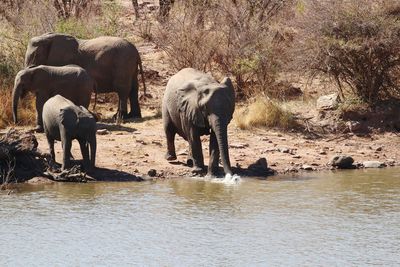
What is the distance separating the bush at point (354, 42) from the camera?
60.2 feet

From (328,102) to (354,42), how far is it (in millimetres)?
1224

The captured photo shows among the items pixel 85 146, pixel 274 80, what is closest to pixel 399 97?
pixel 274 80

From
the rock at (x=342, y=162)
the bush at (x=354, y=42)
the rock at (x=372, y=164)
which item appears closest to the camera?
the rock at (x=342, y=162)

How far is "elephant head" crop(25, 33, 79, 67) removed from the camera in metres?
18.8

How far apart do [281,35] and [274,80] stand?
1.23m

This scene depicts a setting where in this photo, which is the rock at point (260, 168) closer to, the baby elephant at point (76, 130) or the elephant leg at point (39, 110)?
the baby elephant at point (76, 130)

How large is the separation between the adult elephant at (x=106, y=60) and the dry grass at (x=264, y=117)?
2105mm

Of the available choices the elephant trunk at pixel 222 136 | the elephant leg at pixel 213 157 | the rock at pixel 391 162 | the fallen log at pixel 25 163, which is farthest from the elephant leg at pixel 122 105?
the rock at pixel 391 162

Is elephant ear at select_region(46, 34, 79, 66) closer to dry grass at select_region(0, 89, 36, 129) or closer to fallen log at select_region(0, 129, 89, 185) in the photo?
dry grass at select_region(0, 89, 36, 129)

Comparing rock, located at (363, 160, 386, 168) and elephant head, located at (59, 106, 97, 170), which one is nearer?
elephant head, located at (59, 106, 97, 170)

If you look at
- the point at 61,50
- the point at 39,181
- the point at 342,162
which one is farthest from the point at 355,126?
the point at 39,181

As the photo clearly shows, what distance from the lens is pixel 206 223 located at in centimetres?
1251

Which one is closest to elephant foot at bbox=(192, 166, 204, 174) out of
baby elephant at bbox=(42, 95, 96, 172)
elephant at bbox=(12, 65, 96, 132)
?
baby elephant at bbox=(42, 95, 96, 172)

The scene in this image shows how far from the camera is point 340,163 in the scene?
16297 millimetres
